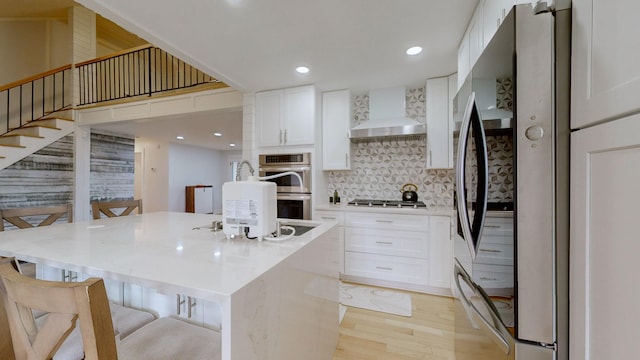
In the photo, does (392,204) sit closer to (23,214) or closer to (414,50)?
(414,50)

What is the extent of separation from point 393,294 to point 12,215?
3.41m

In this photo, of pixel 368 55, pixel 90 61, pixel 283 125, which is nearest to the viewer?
pixel 368 55

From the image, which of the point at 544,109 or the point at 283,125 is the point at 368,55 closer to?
the point at 283,125

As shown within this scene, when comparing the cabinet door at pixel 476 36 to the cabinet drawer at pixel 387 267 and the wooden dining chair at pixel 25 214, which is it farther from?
the wooden dining chair at pixel 25 214

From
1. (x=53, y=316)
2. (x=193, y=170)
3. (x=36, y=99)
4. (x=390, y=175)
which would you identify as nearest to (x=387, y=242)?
(x=390, y=175)

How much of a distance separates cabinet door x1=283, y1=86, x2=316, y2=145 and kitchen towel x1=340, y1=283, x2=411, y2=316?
186 cm

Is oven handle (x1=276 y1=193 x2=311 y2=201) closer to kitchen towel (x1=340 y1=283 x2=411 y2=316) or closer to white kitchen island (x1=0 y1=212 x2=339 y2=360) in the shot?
kitchen towel (x1=340 y1=283 x2=411 y2=316)

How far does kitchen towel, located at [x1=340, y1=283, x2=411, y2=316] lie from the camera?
2389 millimetres

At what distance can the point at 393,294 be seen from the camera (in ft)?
8.80

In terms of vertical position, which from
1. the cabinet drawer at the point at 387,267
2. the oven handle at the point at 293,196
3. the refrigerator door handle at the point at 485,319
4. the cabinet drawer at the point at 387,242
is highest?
the oven handle at the point at 293,196

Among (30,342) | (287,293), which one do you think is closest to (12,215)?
(30,342)

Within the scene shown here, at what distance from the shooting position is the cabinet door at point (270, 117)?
10.6ft

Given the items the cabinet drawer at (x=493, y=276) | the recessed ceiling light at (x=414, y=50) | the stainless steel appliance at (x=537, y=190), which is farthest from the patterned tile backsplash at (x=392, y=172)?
the stainless steel appliance at (x=537, y=190)

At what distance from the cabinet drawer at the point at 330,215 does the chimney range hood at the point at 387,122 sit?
3.36ft
